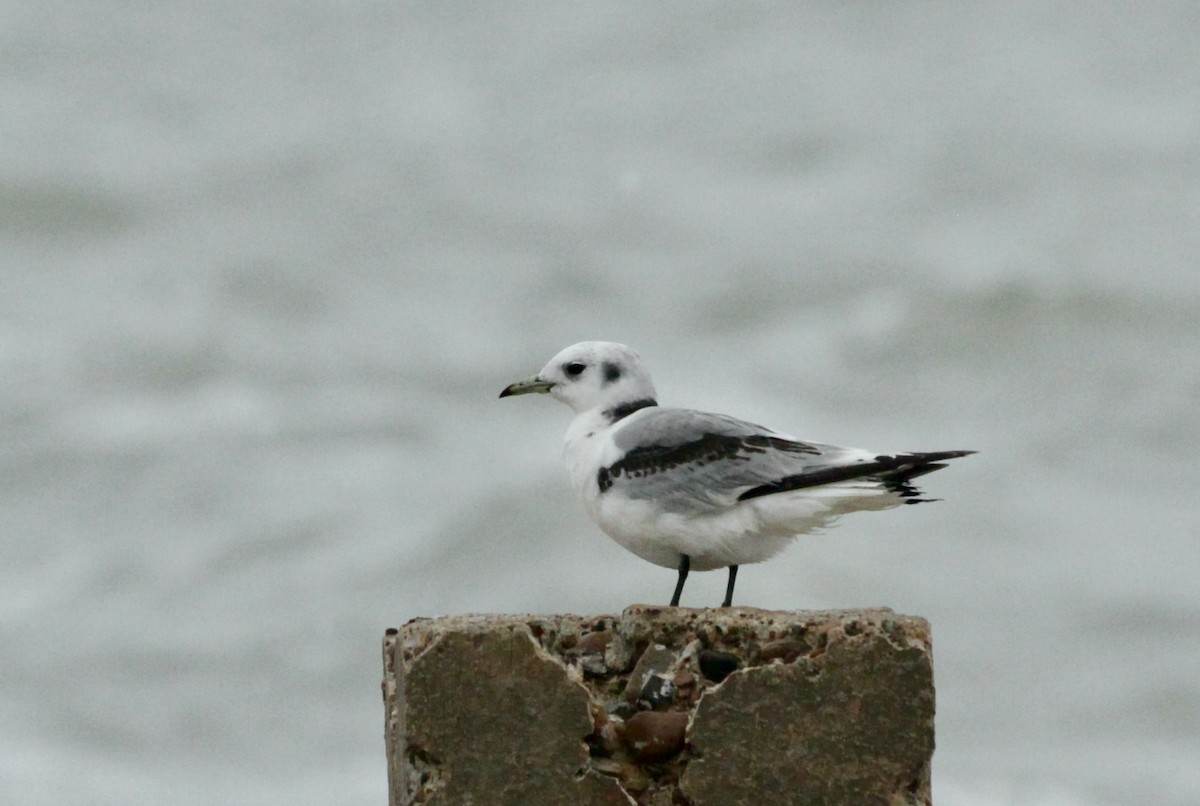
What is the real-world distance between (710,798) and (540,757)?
50cm

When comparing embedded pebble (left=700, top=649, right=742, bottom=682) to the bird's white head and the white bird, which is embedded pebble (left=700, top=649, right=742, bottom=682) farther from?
the bird's white head

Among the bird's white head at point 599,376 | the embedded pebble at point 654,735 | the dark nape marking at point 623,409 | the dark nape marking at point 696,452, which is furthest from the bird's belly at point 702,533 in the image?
the embedded pebble at point 654,735

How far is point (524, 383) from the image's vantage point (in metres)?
6.94

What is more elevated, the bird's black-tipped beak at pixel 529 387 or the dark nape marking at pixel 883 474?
the bird's black-tipped beak at pixel 529 387

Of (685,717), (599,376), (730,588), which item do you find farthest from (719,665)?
(599,376)

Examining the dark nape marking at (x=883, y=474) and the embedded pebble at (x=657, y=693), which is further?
the dark nape marking at (x=883, y=474)

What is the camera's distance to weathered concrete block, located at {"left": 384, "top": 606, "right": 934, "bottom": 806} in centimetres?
460

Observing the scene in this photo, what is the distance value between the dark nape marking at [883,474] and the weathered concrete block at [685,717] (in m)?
1.02

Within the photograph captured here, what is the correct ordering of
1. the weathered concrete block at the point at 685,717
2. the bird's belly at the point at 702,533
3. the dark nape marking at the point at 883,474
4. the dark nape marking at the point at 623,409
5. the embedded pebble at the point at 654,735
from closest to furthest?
the weathered concrete block at the point at 685,717, the embedded pebble at the point at 654,735, the dark nape marking at the point at 883,474, the bird's belly at the point at 702,533, the dark nape marking at the point at 623,409

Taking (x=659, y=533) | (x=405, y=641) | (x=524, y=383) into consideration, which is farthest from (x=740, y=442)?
(x=405, y=641)

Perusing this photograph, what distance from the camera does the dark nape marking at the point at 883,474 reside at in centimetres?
576

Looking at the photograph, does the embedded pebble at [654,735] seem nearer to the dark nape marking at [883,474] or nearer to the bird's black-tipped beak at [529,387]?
the dark nape marking at [883,474]

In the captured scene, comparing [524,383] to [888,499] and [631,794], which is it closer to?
[888,499]

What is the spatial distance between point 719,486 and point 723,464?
11 cm
